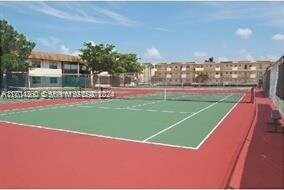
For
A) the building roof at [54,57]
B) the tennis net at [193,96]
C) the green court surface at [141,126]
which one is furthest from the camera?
the building roof at [54,57]

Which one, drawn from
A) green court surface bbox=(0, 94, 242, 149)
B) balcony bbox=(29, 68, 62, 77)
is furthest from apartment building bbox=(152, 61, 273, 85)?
green court surface bbox=(0, 94, 242, 149)

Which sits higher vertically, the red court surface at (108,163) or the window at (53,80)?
the window at (53,80)

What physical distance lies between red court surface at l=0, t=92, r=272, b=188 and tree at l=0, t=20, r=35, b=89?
2718 centimetres

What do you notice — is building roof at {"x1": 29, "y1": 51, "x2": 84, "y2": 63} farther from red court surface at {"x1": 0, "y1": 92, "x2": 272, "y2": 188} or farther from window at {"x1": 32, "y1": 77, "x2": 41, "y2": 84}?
red court surface at {"x1": 0, "y1": 92, "x2": 272, "y2": 188}

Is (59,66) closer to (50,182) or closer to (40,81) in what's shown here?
(40,81)

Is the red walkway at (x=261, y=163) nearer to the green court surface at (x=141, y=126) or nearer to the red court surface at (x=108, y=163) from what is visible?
the red court surface at (x=108, y=163)

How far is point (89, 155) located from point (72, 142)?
2.19 metres

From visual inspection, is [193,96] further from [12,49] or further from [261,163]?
[261,163]

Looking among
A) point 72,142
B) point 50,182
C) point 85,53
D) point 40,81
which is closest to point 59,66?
point 85,53

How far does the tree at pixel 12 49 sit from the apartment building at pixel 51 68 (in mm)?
10308

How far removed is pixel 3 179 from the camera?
8.34m

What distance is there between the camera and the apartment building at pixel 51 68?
195ft

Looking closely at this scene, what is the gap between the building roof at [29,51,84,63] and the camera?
64.7m

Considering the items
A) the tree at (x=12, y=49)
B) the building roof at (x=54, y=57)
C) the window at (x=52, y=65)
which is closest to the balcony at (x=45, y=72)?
the building roof at (x=54, y=57)
